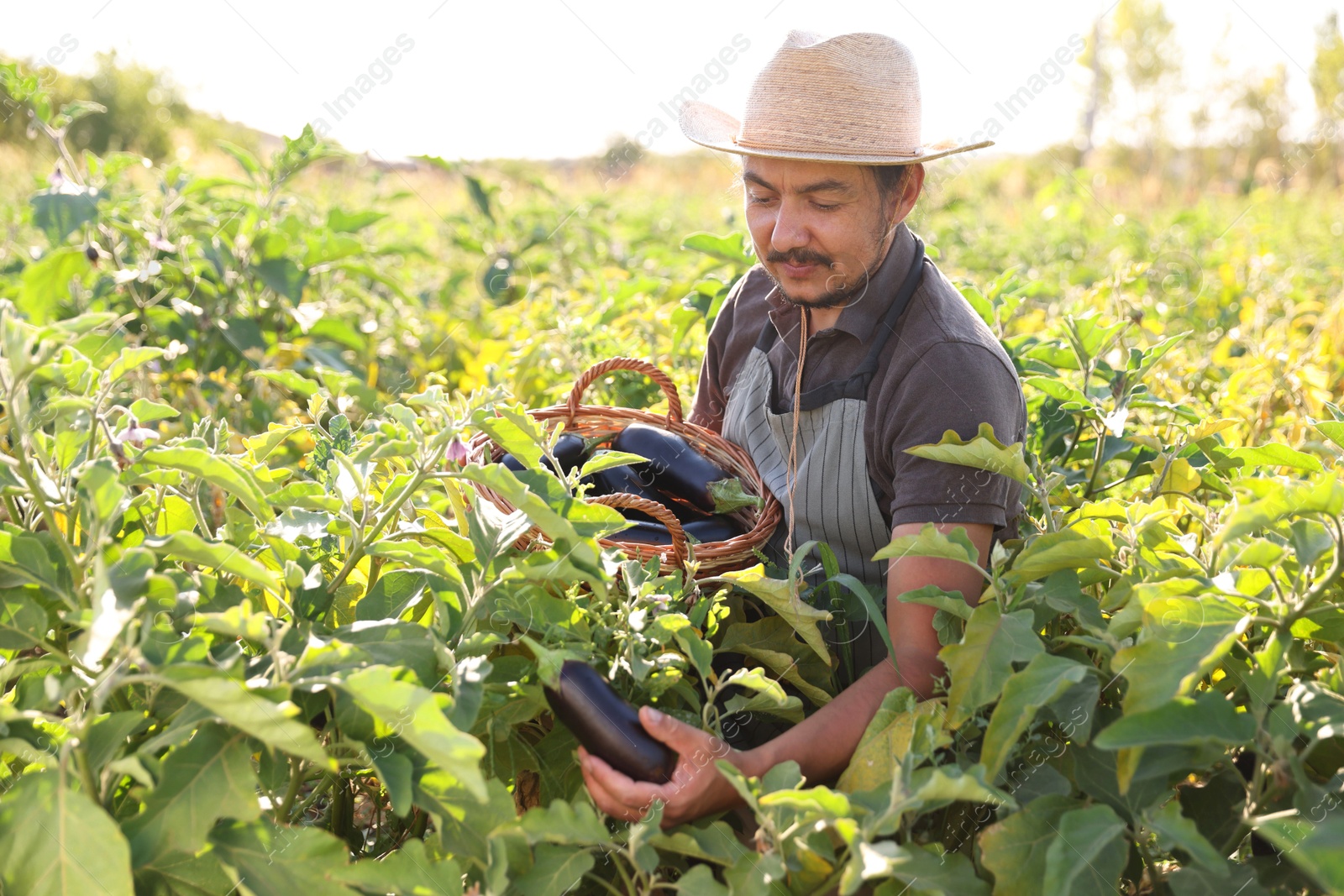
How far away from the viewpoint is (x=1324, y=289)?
15.6 ft

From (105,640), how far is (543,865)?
0.57m

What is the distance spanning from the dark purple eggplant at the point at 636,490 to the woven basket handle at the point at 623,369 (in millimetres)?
166

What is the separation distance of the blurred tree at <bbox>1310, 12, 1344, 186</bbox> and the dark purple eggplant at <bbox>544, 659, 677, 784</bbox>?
14309mm

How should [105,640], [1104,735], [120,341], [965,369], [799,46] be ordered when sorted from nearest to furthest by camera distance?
[105,640]
[1104,735]
[965,369]
[799,46]
[120,341]

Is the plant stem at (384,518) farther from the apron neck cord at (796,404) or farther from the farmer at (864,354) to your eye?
the apron neck cord at (796,404)

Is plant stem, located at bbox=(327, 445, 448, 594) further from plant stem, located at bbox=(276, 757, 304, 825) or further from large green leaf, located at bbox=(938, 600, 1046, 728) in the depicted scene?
large green leaf, located at bbox=(938, 600, 1046, 728)

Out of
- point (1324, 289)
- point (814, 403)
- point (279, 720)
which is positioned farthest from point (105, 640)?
point (1324, 289)

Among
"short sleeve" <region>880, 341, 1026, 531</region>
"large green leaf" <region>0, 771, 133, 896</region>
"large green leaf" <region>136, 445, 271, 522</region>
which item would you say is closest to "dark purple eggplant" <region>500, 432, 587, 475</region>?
"short sleeve" <region>880, 341, 1026, 531</region>

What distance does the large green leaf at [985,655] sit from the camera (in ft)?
4.29

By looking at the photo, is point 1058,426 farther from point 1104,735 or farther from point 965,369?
point 1104,735

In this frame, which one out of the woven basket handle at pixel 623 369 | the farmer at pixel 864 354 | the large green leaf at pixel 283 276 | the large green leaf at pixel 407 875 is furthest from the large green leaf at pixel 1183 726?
the large green leaf at pixel 283 276

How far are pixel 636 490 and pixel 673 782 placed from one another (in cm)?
80

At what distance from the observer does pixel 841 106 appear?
183 cm

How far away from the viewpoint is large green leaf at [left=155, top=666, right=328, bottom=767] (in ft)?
3.33
